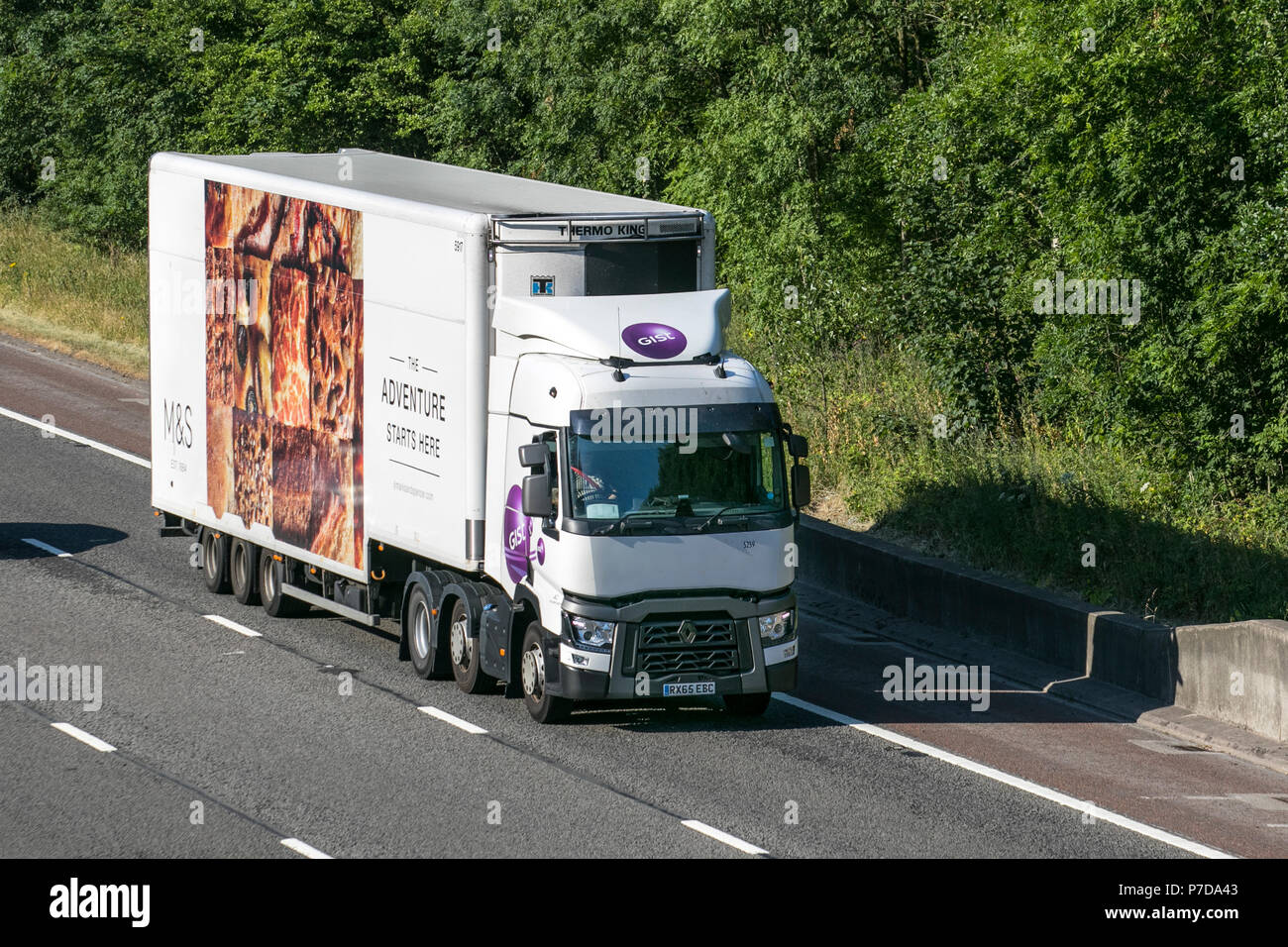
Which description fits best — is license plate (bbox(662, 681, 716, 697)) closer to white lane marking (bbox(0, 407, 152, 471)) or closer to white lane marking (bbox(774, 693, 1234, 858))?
white lane marking (bbox(774, 693, 1234, 858))

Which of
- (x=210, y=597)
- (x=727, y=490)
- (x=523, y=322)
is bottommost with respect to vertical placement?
(x=210, y=597)

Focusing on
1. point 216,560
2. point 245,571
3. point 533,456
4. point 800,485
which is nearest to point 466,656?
point 533,456

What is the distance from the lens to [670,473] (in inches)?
583

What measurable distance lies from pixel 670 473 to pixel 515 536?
146 cm

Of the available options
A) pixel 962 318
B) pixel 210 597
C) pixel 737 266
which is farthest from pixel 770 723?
pixel 737 266

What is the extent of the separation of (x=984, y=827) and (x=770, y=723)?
9.40 ft

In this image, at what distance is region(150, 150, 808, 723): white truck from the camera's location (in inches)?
579

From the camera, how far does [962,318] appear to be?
2334 cm

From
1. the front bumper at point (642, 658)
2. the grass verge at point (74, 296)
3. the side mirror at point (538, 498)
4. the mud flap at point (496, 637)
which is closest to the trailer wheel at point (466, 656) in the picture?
the mud flap at point (496, 637)

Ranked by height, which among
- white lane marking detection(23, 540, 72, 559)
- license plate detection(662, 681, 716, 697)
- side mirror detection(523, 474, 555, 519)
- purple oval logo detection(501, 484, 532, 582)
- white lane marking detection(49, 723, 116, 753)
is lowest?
white lane marking detection(49, 723, 116, 753)

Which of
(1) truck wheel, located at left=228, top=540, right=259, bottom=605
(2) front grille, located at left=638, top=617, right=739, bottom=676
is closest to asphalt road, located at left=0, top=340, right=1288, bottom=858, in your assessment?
(1) truck wheel, located at left=228, top=540, right=259, bottom=605

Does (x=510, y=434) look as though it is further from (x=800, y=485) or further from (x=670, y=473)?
(x=800, y=485)

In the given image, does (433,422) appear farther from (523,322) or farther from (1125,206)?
(1125,206)

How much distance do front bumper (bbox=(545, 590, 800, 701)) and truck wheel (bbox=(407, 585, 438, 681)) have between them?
186 centimetres
